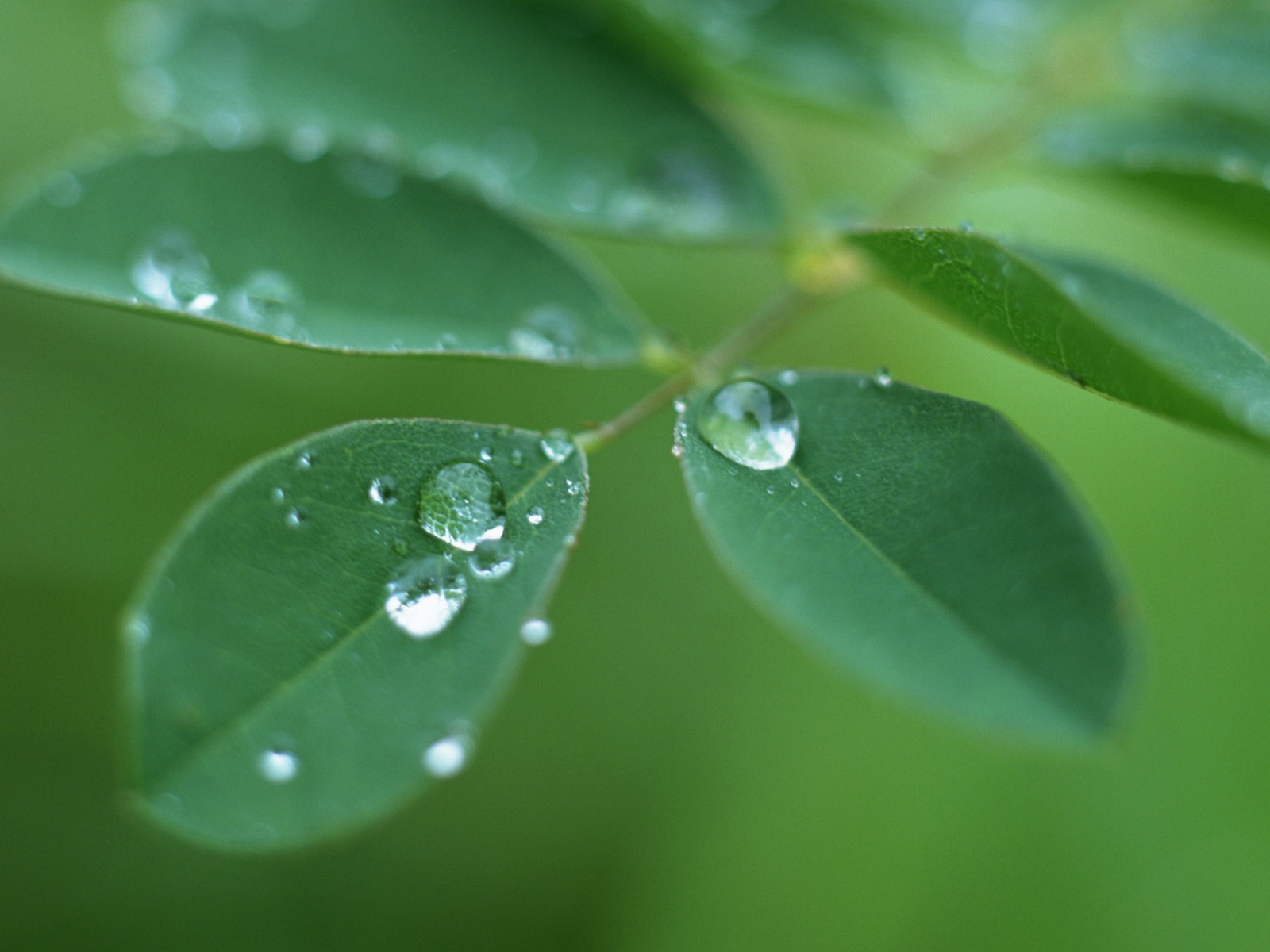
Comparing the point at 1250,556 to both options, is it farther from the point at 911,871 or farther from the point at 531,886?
the point at 531,886

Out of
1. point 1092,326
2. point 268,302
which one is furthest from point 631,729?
point 1092,326

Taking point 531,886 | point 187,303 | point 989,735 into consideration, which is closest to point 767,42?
point 187,303

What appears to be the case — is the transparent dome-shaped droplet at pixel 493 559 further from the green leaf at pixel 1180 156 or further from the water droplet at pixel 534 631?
the green leaf at pixel 1180 156

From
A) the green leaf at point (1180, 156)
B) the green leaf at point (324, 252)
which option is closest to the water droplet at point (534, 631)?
the green leaf at point (324, 252)

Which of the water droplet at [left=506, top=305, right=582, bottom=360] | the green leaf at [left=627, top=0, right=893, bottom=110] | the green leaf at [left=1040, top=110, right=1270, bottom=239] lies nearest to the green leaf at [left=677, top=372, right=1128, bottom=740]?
the water droplet at [left=506, top=305, right=582, bottom=360]

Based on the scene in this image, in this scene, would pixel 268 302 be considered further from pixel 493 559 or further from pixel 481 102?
pixel 481 102

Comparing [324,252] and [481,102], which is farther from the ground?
[481,102]

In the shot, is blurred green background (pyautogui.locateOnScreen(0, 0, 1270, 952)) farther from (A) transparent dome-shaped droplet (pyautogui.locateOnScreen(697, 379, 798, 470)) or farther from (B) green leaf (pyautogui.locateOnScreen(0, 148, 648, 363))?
(A) transparent dome-shaped droplet (pyautogui.locateOnScreen(697, 379, 798, 470))
